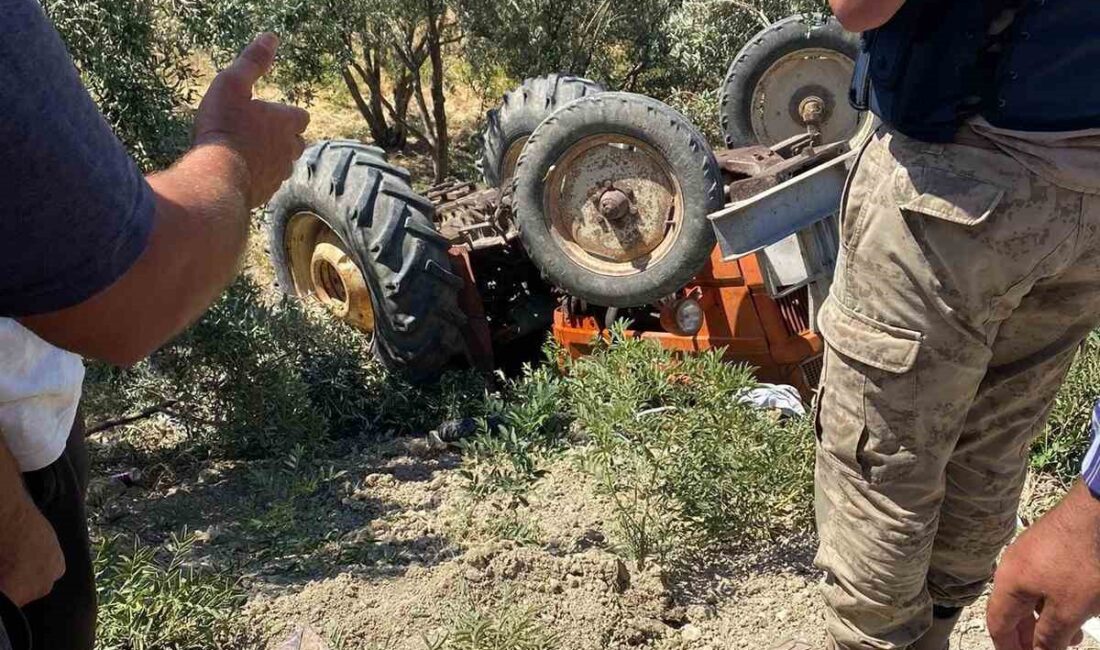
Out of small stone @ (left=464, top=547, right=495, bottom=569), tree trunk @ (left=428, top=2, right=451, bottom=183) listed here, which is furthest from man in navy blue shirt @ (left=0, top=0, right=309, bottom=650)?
tree trunk @ (left=428, top=2, right=451, bottom=183)

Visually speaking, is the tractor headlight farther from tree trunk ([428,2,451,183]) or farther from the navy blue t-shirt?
tree trunk ([428,2,451,183])

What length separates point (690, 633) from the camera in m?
2.98

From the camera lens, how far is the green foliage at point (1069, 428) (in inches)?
143

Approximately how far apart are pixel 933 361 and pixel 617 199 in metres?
2.20

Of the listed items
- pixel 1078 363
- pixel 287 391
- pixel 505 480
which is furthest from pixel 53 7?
pixel 1078 363

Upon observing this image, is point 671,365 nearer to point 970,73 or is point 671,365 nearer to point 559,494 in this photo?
point 559,494

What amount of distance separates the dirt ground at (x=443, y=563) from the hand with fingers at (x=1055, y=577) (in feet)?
4.09

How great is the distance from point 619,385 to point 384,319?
151cm

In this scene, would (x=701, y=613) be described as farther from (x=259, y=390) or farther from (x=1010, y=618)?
(x=259, y=390)

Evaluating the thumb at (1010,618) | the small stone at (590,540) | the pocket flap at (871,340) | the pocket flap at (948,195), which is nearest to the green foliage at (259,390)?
the small stone at (590,540)

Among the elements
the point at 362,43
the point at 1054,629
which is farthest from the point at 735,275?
the point at 362,43

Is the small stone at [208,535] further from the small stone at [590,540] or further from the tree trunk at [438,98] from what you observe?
the tree trunk at [438,98]

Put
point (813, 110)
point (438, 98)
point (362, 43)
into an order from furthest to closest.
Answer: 1. point (438, 98)
2. point (362, 43)
3. point (813, 110)

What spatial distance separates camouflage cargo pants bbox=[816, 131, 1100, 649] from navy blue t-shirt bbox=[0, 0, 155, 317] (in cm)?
142
